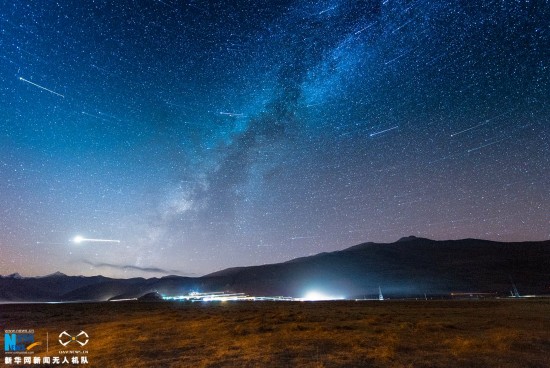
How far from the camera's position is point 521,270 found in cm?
9912

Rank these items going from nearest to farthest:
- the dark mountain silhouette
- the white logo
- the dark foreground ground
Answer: the dark foreground ground, the white logo, the dark mountain silhouette

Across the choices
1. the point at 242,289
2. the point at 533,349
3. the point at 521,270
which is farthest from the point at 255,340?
Result: the point at 242,289

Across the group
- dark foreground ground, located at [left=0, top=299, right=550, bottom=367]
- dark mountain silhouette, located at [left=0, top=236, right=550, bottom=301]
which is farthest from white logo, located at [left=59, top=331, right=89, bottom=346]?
dark mountain silhouette, located at [left=0, top=236, right=550, bottom=301]

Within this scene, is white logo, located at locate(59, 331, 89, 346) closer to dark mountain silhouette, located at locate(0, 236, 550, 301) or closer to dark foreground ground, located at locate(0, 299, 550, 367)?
dark foreground ground, located at locate(0, 299, 550, 367)

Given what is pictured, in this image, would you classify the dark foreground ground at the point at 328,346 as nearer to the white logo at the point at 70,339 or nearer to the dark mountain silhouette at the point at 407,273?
the white logo at the point at 70,339

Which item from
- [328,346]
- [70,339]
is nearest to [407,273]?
[328,346]

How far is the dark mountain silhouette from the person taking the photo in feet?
311

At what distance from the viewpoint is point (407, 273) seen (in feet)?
386

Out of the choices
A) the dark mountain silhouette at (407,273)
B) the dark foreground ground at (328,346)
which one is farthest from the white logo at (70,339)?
the dark mountain silhouette at (407,273)

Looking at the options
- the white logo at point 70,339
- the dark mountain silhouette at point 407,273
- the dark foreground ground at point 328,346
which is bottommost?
the dark mountain silhouette at point 407,273

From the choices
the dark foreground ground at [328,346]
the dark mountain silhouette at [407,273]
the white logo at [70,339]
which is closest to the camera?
the dark foreground ground at [328,346]

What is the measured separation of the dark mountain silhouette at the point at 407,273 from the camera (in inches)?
3736

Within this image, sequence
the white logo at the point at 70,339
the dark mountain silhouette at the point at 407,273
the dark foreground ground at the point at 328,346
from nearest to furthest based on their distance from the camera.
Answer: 1. the dark foreground ground at the point at 328,346
2. the white logo at the point at 70,339
3. the dark mountain silhouette at the point at 407,273

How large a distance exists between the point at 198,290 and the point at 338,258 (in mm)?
69255
